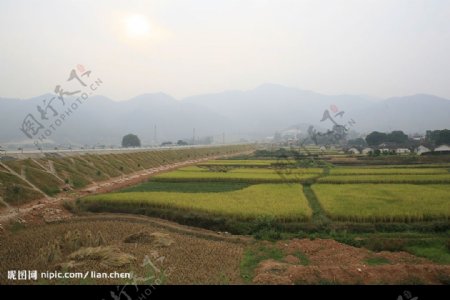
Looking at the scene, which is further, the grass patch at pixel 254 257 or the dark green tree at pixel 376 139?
the dark green tree at pixel 376 139

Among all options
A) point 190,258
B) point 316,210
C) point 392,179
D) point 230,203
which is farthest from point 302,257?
point 392,179

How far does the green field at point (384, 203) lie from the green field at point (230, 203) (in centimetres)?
163

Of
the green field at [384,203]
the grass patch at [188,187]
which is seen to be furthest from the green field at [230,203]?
the grass patch at [188,187]

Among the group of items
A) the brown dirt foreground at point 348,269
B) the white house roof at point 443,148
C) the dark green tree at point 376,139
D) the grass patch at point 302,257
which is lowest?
the grass patch at point 302,257

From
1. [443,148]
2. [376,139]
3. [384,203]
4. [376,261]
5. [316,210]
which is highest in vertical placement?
[376,139]

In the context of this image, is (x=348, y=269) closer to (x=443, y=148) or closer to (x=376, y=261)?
(x=376, y=261)

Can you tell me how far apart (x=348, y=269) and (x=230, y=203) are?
873 cm

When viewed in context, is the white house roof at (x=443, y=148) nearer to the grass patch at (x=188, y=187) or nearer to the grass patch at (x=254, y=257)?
the grass patch at (x=188, y=187)

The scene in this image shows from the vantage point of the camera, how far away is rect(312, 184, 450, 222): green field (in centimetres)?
1552

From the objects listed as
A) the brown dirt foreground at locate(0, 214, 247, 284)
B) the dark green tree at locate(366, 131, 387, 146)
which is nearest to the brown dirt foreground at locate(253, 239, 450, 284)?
the brown dirt foreground at locate(0, 214, 247, 284)

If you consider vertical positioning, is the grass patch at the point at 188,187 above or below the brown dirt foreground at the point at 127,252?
above

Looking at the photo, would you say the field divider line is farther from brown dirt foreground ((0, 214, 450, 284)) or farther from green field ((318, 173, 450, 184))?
green field ((318, 173, 450, 184))

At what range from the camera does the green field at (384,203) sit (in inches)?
611

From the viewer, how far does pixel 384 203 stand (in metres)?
17.9
